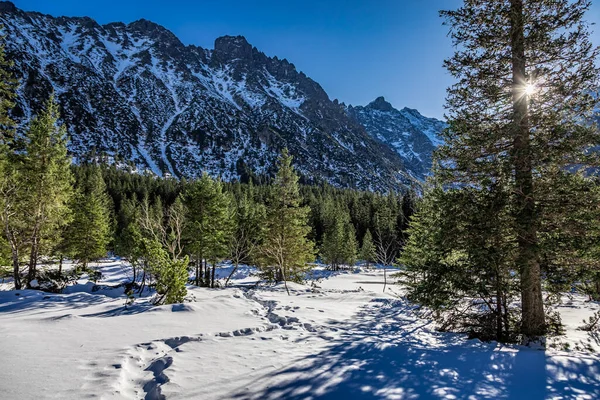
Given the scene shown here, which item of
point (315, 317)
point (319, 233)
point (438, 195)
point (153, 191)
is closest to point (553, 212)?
point (438, 195)

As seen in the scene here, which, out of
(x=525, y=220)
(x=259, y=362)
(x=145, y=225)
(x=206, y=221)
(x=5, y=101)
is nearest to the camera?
(x=259, y=362)

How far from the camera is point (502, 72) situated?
8.86 metres

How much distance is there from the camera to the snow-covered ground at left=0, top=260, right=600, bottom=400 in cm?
420

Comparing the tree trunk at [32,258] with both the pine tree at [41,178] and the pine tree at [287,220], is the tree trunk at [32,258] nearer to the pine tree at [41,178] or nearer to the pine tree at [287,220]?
the pine tree at [41,178]

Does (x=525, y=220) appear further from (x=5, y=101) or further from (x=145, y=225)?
(x=5, y=101)

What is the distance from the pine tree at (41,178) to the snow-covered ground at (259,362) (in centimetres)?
1195

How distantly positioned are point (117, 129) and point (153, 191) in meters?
122

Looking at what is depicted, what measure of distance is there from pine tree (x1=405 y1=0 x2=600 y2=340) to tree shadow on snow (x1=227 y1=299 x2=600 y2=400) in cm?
230

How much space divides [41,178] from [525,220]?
22.4m

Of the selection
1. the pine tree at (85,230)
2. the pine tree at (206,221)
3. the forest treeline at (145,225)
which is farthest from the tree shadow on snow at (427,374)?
the pine tree at (85,230)

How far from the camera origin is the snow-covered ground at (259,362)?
4.20 meters

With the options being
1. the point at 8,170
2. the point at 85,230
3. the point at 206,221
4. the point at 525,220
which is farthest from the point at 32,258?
the point at 525,220

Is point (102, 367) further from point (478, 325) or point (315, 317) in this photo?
point (478, 325)

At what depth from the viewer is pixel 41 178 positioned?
1695 centimetres
